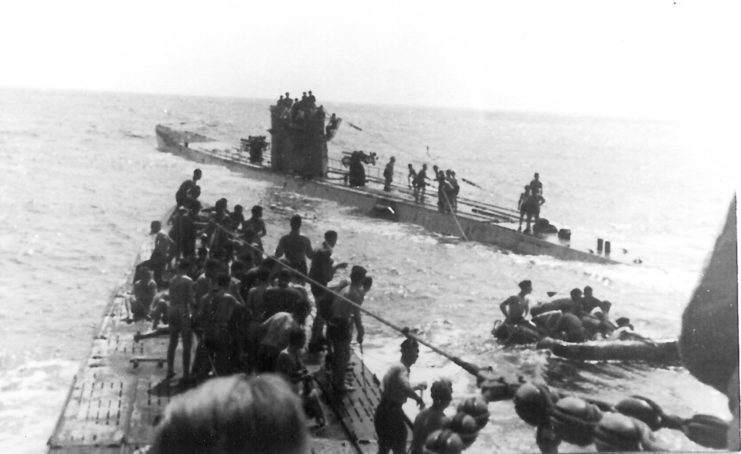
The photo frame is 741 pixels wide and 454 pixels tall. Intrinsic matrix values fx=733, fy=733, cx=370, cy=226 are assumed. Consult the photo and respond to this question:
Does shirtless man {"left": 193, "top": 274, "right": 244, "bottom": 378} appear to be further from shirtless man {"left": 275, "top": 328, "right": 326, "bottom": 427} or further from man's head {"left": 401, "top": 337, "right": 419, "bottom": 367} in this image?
man's head {"left": 401, "top": 337, "right": 419, "bottom": 367}

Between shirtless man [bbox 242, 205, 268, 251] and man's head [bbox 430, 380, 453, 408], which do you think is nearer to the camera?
man's head [bbox 430, 380, 453, 408]

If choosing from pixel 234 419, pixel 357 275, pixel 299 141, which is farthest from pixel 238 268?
pixel 299 141

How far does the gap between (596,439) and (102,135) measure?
236ft

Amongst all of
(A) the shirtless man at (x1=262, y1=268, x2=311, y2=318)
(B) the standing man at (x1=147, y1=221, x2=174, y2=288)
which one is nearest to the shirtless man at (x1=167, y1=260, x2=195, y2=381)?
(A) the shirtless man at (x1=262, y1=268, x2=311, y2=318)

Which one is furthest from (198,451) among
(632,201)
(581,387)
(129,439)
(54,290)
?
(632,201)

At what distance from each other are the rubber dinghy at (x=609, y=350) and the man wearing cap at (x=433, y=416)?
6.03 metres

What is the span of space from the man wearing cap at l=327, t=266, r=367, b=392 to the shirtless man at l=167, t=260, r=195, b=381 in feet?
5.11

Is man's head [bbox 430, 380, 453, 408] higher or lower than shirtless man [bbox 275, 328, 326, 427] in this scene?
higher

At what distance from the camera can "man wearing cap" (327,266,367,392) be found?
7539mm

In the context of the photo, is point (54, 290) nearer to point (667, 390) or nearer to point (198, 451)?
point (667, 390)

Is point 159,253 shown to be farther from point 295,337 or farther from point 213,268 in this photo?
point 295,337

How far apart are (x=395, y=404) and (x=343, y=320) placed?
1.82m

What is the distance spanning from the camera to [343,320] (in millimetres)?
7730

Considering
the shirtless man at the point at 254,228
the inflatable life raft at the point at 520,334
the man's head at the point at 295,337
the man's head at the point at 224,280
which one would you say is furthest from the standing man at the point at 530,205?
the man's head at the point at 295,337
